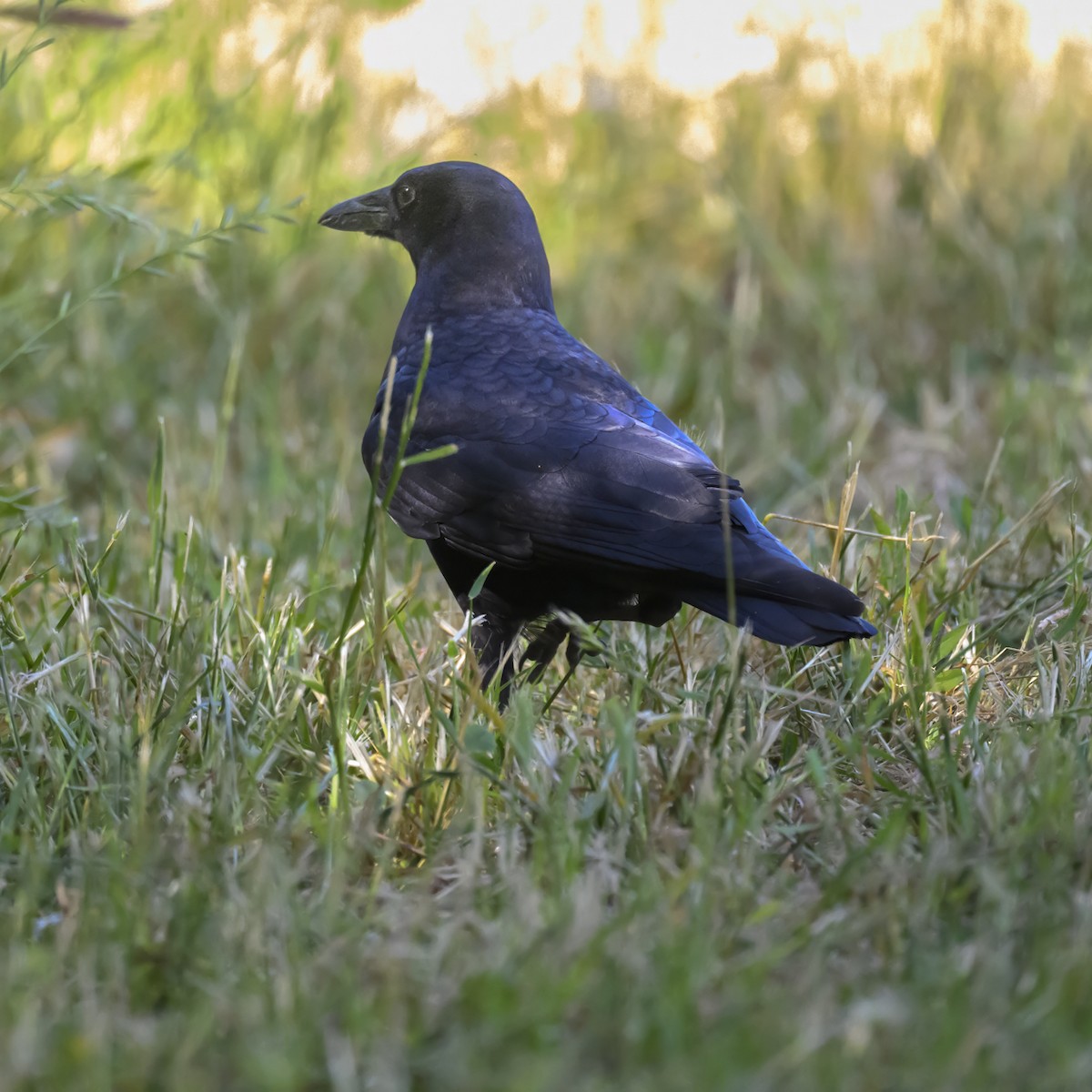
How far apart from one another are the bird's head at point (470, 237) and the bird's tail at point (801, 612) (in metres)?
1.15

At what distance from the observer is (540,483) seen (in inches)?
110

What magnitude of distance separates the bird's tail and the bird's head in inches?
45.1

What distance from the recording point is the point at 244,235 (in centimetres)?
532

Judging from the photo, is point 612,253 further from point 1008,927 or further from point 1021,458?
point 1008,927

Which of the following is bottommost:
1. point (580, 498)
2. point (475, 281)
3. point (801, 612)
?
point (801, 612)

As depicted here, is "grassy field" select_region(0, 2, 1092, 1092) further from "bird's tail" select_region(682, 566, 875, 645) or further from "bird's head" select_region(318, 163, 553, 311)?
"bird's head" select_region(318, 163, 553, 311)

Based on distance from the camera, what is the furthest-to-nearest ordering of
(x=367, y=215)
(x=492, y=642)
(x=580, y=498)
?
1. (x=367, y=215)
2. (x=492, y=642)
3. (x=580, y=498)

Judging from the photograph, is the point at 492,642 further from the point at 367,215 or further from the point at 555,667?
the point at 367,215

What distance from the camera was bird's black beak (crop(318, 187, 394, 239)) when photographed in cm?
361

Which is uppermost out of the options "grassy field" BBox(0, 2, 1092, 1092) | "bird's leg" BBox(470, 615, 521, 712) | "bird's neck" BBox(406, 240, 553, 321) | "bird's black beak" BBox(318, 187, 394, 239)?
"bird's black beak" BBox(318, 187, 394, 239)

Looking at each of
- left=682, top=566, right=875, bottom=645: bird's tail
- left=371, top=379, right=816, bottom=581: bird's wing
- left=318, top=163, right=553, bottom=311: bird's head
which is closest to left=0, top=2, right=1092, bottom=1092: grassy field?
left=682, top=566, right=875, bottom=645: bird's tail

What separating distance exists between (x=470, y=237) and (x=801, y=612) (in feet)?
4.44

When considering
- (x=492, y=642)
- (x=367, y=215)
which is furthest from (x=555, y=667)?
(x=367, y=215)

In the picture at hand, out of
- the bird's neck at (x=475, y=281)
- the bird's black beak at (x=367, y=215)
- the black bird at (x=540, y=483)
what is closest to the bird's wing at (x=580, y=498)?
the black bird at (x=540, y=483)
